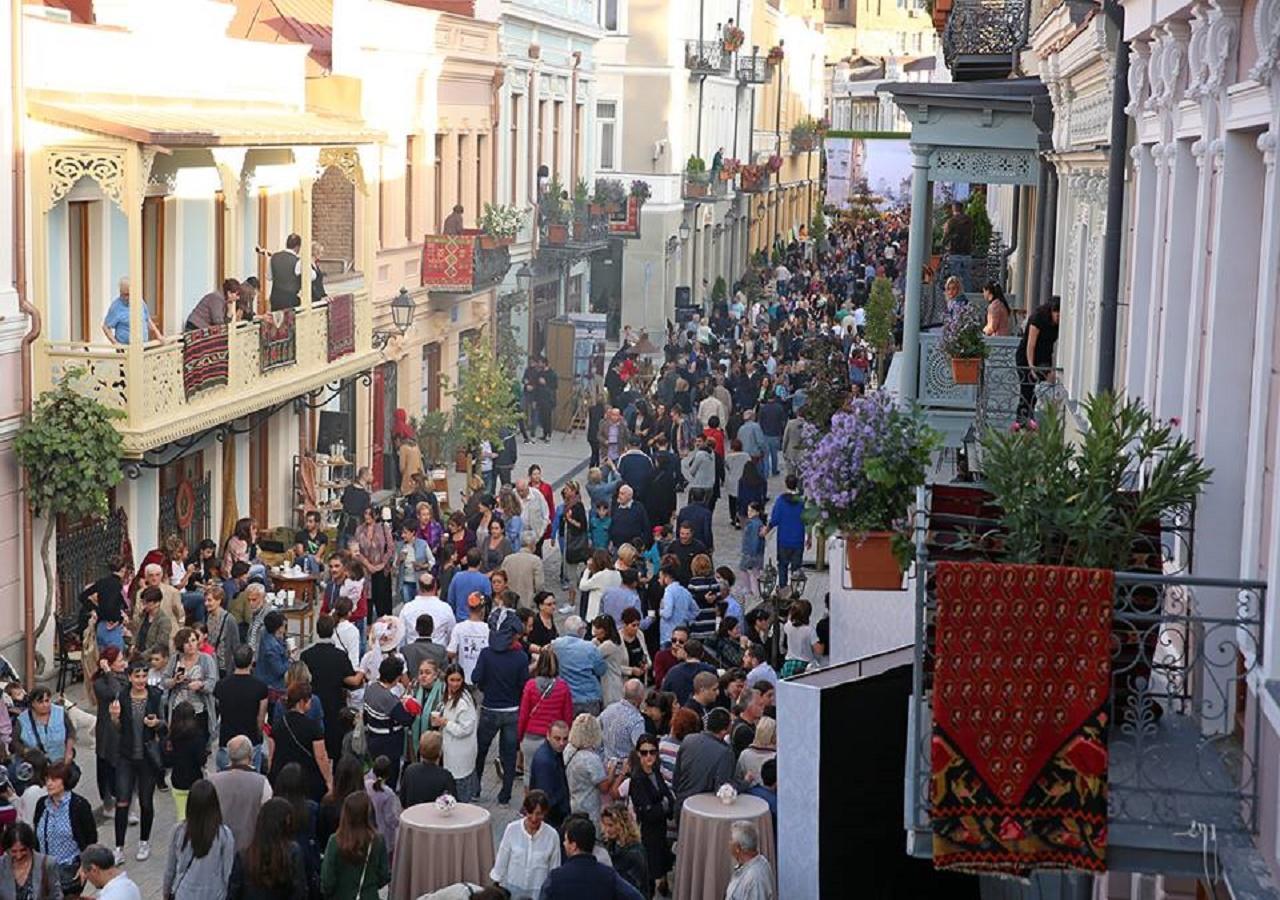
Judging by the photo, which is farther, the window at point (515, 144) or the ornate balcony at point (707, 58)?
the ornate balcony at point (707, 58)

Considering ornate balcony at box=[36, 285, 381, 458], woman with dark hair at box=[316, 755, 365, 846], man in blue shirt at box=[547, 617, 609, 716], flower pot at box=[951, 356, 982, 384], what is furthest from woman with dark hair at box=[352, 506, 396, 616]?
woman with dark hair at box=[316, 755, 365, 846]

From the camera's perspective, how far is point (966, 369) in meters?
17.1

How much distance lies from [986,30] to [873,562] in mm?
12486

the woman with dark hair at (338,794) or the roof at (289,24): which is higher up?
the roof at (289,24)

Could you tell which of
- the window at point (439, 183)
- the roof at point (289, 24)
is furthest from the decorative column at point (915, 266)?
the window at point (439, 183)

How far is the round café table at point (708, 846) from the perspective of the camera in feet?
42.2

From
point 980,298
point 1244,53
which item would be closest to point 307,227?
point 980,298

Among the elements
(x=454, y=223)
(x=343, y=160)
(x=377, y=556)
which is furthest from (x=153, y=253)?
(x=454, y=223)

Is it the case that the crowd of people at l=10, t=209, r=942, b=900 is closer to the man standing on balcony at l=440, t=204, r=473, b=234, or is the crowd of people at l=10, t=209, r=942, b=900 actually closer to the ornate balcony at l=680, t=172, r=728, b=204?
the man standing on balcony at l=440, t=204, r=473, b=234

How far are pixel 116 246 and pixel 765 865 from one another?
1186 cm

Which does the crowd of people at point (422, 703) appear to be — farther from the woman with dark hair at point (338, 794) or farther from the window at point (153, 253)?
the window at point (153, 253)

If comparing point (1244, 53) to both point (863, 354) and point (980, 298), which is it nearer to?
point (980, 298)

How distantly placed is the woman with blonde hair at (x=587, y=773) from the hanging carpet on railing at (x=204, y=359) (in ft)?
28.6

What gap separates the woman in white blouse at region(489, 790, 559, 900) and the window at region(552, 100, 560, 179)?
31773 mm
